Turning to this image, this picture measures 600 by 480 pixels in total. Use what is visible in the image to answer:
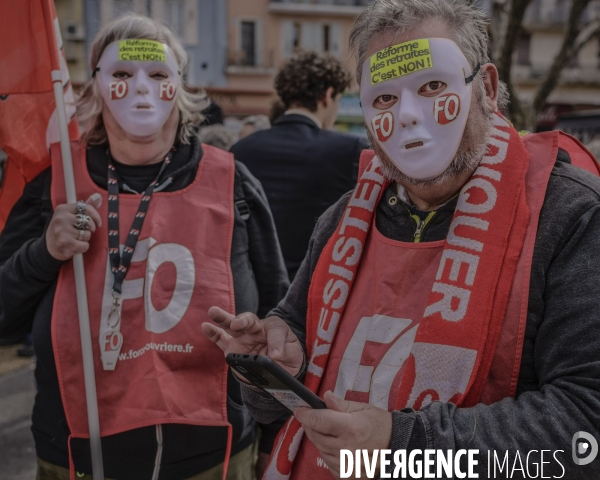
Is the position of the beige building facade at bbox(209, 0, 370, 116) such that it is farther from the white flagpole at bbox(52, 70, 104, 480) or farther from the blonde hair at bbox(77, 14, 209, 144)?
the white flagpole at bbox(52, 70, 104, 480)

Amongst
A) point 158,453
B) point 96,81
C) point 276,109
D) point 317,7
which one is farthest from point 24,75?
point 317,7

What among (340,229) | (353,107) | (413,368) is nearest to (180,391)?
(340,229)

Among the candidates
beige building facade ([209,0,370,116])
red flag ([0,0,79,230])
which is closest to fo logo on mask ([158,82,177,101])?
red flag ([0,0,79,230])

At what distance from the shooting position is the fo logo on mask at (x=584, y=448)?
3.55 ft

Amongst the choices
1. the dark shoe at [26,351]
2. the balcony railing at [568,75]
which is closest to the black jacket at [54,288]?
the dark shoe at [26,351]

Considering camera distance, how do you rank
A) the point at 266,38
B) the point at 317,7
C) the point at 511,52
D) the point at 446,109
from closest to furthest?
the point at 446,109 < the point at 511,52 < the point at 266,38 < the point at 317,7

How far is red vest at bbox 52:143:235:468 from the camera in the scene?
1.88 m

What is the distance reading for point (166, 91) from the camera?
84.0 inches

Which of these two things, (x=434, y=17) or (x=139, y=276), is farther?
(x=139, y=276)

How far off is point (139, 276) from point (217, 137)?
213cm

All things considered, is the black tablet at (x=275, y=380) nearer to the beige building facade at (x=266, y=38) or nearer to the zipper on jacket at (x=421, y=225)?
the zipper on jacket at (x=421, y=225)

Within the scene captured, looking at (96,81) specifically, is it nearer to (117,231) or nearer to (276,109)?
(117,231)

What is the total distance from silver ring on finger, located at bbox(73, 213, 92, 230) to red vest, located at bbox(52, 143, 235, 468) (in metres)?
0.07

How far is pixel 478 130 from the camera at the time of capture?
4.69 feet
